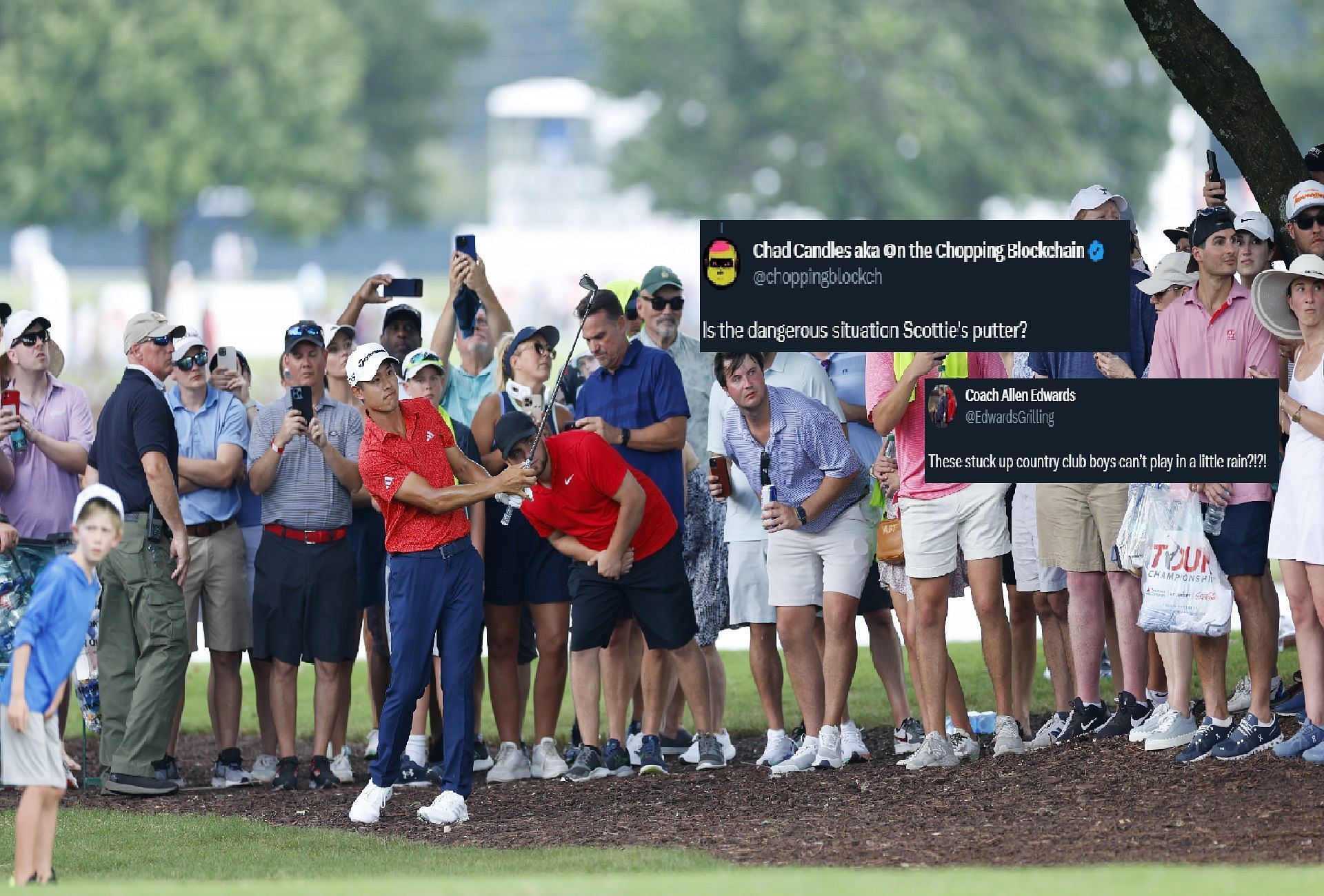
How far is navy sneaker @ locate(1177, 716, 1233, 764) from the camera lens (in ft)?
33.0

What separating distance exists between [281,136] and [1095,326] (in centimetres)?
4842

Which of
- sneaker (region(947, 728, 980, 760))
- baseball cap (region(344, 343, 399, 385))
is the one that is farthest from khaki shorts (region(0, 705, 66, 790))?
sneaker (region(947, 728, 980, 760))

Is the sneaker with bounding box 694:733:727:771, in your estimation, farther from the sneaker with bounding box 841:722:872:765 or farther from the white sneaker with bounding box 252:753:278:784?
the white sneaker with bounding box 252:753:278:784

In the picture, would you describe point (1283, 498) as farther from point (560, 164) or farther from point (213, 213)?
point (560, 164)

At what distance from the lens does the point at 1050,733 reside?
11.1m

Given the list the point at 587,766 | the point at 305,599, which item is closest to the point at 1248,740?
the point at 587,766

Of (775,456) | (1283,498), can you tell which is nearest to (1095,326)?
(1283,498)

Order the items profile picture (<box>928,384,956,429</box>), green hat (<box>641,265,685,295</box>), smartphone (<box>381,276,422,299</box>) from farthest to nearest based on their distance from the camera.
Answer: smartphone (<box>381,276,422,299</box>) < green hat (<box>641,265,685,295</box>) < profile picture (<box>928,384,956,429</box>)

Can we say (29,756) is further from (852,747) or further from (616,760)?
(852,747)

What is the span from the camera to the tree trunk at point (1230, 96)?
11.4m

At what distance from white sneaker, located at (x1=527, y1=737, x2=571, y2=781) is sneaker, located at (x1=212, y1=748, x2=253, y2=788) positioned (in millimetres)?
1400

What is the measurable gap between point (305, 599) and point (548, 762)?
160cm

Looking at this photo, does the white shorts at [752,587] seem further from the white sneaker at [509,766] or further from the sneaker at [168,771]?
the sneaker at [168,771]
